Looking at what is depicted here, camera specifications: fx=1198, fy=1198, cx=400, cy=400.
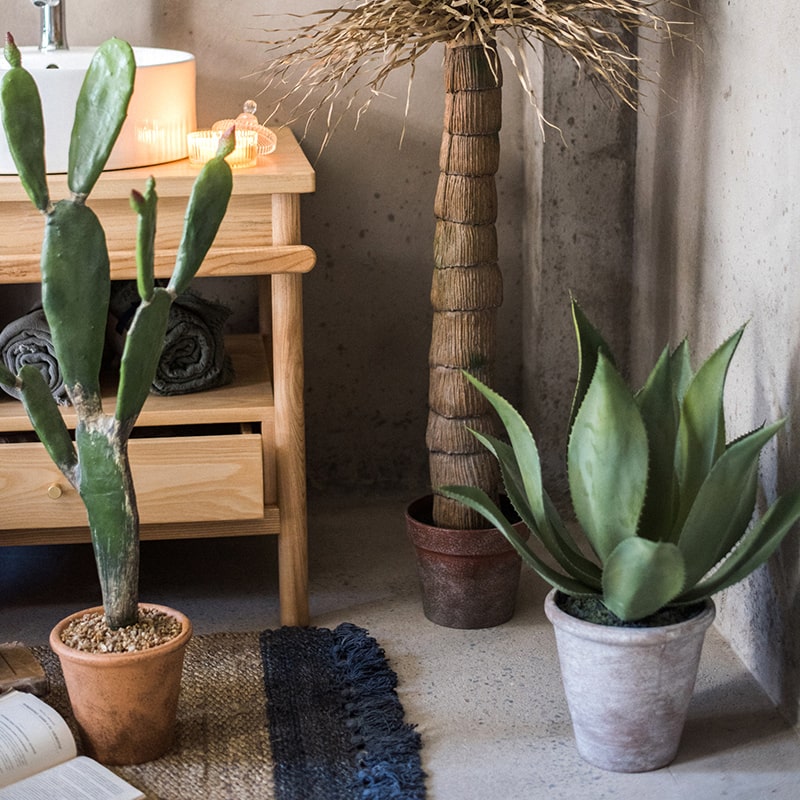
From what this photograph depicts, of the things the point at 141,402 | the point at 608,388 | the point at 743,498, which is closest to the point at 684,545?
the point at 743,498

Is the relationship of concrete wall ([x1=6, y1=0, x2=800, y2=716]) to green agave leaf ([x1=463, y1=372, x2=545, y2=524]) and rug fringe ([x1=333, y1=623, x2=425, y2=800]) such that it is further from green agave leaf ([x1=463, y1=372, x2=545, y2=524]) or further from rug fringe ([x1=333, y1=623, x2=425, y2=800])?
rug fringe ([x1=333, y1=623, x2=425, y2=800])

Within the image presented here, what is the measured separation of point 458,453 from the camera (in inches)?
78.8

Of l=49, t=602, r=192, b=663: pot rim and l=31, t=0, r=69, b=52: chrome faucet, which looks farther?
l=31, t=0, r=69, b=52: chrome faucet

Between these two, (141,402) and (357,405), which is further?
(357,405)

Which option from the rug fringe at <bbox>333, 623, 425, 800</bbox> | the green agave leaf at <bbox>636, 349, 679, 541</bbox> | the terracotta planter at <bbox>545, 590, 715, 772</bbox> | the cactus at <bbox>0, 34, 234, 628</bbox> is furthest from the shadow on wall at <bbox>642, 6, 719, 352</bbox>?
the cactus at <bbox>0, 34, 234, 628</bbox>

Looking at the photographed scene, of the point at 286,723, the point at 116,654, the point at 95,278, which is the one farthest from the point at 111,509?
the point at 286,723

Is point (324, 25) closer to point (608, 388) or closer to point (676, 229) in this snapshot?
point (676, 229)

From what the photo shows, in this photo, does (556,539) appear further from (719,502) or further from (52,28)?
(52,28)

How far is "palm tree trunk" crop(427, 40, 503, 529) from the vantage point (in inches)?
73.7

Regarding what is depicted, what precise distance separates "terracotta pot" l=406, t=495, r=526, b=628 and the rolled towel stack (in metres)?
0.43

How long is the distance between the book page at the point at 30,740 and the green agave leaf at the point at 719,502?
855mm

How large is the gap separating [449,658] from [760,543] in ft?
1.95

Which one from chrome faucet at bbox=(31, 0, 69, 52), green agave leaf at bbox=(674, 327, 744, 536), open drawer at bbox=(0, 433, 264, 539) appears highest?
chrome faucet at bbox=(31, 0, 69, 52)

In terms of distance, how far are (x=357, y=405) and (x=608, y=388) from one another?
1.19 meters
